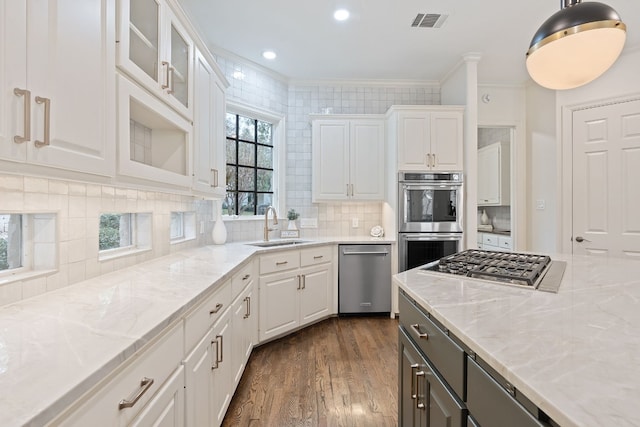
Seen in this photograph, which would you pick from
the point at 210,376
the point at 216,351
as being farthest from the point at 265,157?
the point at 210,376

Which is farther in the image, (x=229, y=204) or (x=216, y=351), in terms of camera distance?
(x=229, y=204)

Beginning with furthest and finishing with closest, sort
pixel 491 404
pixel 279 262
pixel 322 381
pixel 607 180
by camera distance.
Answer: pixel 607 180 → pixel 279 262 → pixel 322 381 → pixel 491 404

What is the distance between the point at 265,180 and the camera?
156 inches

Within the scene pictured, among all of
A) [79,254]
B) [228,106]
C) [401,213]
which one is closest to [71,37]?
[79,254]

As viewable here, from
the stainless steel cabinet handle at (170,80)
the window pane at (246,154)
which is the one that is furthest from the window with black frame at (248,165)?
the stainless steel cabinet handle at (170,80)

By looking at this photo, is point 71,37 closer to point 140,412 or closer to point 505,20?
point 140,412

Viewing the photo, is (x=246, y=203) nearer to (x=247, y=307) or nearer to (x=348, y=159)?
(x=348, y=159)

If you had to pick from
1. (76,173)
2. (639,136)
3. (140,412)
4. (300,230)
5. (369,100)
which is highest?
(369,100)

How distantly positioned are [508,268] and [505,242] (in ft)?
11.5

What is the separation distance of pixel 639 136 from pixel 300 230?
353 centimetres

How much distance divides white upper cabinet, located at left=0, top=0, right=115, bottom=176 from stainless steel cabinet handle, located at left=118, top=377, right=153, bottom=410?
0.65 m

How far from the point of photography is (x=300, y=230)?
13.4ft

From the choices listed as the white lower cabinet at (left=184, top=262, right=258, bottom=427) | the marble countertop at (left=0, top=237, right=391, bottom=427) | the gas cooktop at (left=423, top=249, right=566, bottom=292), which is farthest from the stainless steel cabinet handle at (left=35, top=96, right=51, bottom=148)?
the gas cooktop at (left=423, top=249, right=566, bottom=292)

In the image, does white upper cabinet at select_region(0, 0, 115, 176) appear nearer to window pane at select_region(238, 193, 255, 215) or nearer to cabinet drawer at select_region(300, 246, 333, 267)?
cabinet drawer at select_region(300, 246, 333, 267)
